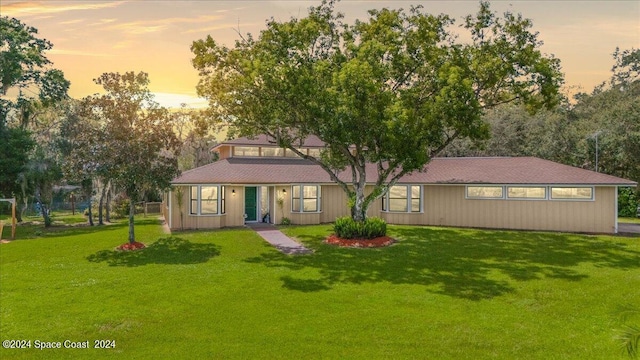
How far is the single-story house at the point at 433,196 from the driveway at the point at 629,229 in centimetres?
133

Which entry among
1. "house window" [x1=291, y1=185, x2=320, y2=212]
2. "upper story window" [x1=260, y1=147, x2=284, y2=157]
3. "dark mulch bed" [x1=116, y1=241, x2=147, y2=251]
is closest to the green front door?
"house window" [x1=291, y1=185, x2=320, y2=212]

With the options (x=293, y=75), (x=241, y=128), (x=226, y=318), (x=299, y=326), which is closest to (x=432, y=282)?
(x=299, y=326)

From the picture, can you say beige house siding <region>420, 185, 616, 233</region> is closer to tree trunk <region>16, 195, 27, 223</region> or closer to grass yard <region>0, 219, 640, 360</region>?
grass yard <region>0, 219, 640, 360</region>

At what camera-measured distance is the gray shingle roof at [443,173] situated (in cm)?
2220

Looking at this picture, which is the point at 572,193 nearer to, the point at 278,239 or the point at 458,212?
the point at 458,212

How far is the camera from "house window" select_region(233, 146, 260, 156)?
93.5 ft

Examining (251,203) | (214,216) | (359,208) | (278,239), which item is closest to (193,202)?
(214,216)

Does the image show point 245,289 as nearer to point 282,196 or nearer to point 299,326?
point 299,326

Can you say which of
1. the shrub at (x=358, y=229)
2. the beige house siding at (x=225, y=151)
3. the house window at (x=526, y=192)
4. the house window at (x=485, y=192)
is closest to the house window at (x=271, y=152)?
the beige house siding at (x=225, y=151)

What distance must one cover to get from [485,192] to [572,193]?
4.51m

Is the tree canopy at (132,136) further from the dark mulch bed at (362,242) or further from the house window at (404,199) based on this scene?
the house window at (404,199)

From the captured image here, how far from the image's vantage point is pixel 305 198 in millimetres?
25297

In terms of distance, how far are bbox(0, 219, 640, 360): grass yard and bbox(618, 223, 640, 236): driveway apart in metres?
4.49

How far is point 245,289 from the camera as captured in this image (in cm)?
1180
